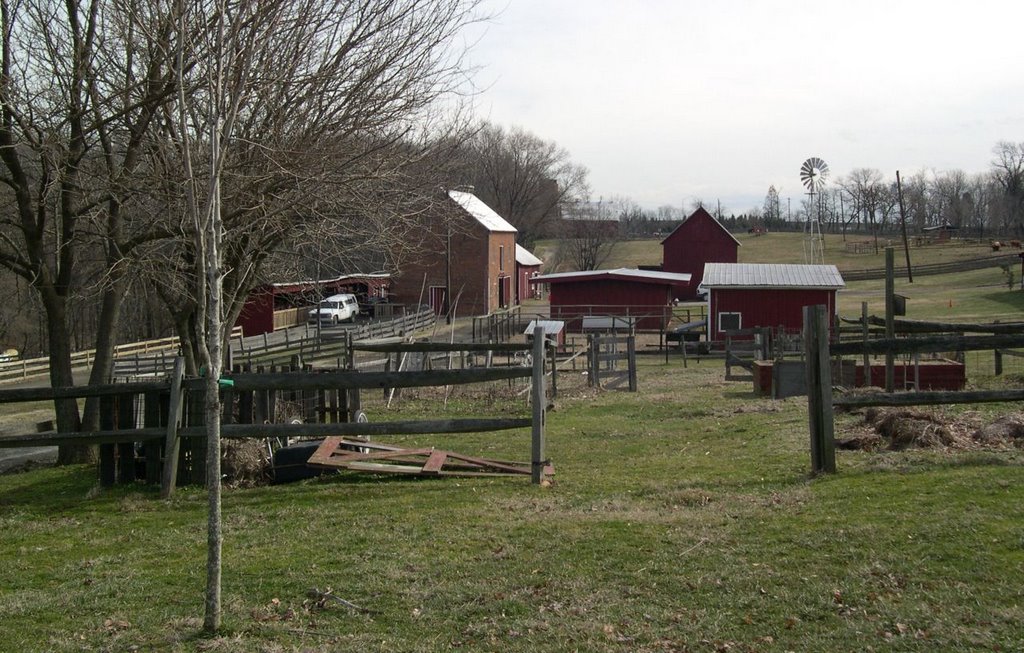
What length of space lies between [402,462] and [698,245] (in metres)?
63.1

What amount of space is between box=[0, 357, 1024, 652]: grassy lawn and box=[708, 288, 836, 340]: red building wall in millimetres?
36144

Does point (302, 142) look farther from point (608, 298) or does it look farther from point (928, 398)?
point (608, 298)

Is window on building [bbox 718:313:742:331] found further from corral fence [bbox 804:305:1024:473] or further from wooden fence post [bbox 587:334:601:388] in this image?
corral fence [bbox 804:305:1024:473]

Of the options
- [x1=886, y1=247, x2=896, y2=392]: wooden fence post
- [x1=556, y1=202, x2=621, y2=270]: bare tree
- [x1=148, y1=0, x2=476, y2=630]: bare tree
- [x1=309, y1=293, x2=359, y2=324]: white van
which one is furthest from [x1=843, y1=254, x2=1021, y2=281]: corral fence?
[x1=148, y1=0, x2=476, y2=630]: bare tree

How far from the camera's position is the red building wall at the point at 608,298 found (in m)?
53.0

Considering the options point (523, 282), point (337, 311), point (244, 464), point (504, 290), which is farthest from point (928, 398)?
point (523, 282)

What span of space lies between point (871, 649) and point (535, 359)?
15.2 ft

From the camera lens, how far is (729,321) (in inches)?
1772

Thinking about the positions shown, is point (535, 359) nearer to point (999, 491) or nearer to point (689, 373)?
point (999, 491)

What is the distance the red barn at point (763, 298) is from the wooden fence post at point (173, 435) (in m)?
37.3

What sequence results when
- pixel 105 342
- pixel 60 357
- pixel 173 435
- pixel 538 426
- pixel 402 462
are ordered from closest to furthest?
pixel 538 426, pixel 173 435, pixel 402 462, pixel 60 357, pixel 105 342

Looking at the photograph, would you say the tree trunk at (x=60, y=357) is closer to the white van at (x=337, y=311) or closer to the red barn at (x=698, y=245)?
the white van at (x=337, y=311)

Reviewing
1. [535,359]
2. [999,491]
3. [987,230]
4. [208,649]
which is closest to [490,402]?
[535,359]

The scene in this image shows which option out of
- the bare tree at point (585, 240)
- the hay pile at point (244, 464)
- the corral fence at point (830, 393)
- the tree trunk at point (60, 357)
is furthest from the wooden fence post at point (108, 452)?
the bare tree at point (585, 240)
